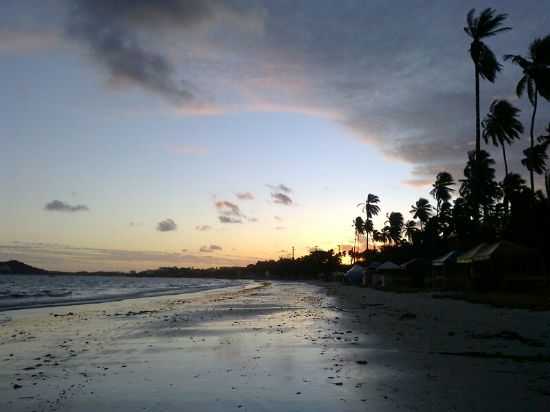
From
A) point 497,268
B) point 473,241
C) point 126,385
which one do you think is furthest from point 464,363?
point 473,241

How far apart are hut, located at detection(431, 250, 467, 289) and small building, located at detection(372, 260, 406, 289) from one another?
29.4 ft

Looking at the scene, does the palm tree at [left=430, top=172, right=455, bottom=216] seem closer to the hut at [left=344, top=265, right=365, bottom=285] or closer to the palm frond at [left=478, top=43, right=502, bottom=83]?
the hut at [left=344, top=265, right=365, bottom=285]

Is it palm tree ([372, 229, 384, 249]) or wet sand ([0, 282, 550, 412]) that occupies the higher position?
palm tree ([372, 229, 384, 249])

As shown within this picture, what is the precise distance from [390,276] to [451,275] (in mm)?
13537

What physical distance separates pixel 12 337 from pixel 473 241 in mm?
39140

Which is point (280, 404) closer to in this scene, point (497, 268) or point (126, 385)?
point (126, 385)

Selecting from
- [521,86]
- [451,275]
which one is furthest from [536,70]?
[451,275]

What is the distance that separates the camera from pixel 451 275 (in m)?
38.7

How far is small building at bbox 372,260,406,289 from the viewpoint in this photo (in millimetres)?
50500

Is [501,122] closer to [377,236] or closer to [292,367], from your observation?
[292,367]

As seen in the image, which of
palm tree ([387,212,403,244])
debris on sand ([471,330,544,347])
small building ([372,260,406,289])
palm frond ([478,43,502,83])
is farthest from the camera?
palm tree ([387,212,403,244])

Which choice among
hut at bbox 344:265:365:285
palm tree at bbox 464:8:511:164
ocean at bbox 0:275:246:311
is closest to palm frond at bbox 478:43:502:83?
palm tree at bbox 464:8:511:164

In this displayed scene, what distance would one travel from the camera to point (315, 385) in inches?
306

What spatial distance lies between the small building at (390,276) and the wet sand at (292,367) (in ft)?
114
